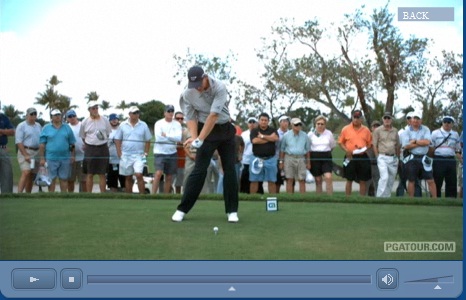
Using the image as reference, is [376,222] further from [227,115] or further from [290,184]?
[290,184]

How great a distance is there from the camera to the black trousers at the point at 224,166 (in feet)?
26.2

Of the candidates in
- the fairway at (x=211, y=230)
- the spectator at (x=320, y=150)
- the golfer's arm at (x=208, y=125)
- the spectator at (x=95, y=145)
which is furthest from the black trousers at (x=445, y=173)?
the spectator at (x=95, y=145)

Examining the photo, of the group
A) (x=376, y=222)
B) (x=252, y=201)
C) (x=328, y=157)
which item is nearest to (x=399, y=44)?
(x=376, y=222)

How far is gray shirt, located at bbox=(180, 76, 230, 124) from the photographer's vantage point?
24.8 feet

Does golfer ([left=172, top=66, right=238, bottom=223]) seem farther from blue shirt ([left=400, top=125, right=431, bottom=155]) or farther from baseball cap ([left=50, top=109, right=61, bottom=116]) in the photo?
blue shirt ([left=400, top=125, right=431, bottom=155])

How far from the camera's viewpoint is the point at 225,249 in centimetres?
587

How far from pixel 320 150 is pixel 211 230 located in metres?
6.49

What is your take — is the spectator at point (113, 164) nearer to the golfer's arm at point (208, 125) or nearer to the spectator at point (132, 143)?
the spectator at point (132, 143)

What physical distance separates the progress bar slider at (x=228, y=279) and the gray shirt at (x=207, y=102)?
12.3 feet

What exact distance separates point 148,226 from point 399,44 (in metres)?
3.36

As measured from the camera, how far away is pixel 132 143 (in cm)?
1313

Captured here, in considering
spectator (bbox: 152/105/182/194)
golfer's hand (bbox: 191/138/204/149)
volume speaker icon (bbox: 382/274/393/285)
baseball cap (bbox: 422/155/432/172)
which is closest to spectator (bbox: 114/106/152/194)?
spectator (bbox: 152/105/182/194)

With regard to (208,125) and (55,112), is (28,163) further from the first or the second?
(208,125)


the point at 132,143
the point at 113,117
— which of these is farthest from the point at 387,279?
the point at 113,117
